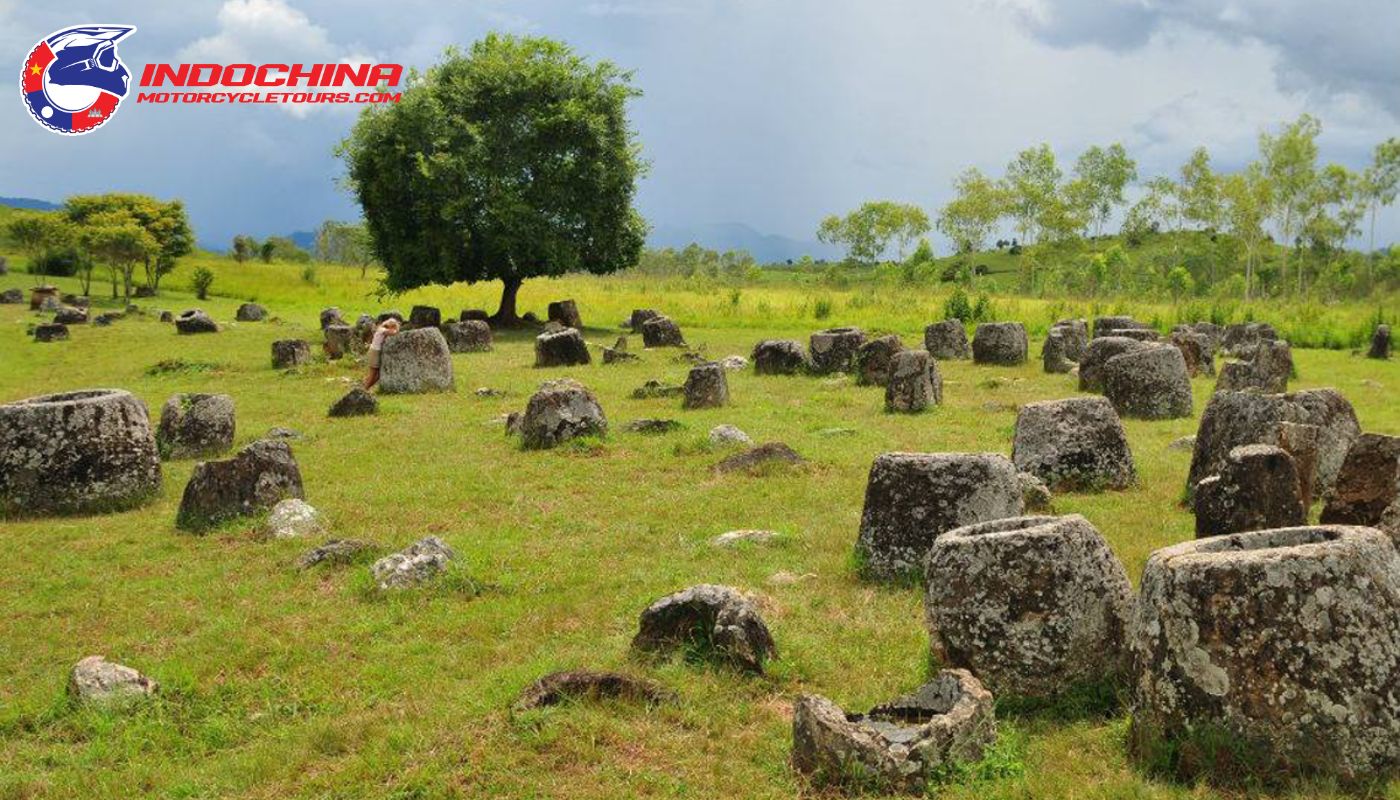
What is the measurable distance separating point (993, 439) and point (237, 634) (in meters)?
11.9

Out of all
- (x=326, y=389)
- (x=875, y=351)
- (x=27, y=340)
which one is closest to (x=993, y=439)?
(x=875, y=351)

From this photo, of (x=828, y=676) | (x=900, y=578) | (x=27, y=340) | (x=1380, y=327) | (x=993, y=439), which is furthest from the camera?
(x=27, y=340)

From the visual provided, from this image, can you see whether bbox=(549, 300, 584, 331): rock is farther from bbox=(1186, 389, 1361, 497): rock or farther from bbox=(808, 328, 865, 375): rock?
Answer: bbox=(1186, 389, 1361, 497): rock

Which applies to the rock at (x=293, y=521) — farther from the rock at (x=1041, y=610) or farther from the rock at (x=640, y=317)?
the rock at (x=640, y=317)

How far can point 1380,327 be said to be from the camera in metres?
31.8

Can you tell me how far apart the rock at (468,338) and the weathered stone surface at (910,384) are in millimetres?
16450

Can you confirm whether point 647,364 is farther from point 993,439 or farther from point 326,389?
point 993,439

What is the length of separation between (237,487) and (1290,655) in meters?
10.5

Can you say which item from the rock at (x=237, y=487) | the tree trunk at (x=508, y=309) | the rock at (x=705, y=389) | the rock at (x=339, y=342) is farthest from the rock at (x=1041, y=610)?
the tree trunk at (x=508, y=309)

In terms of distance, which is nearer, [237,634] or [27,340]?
[237,634]

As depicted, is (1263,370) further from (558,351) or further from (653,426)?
(558,351)

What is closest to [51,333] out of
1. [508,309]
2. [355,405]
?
[508,309]

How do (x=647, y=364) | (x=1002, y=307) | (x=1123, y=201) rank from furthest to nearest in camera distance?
(x=1123, y=201) < (x=1002, y=307) < (x=647, y=364)

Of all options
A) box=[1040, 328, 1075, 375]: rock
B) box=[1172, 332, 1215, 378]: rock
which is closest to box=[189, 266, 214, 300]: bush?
box=[1040, 328, 1075, 375]: rock
